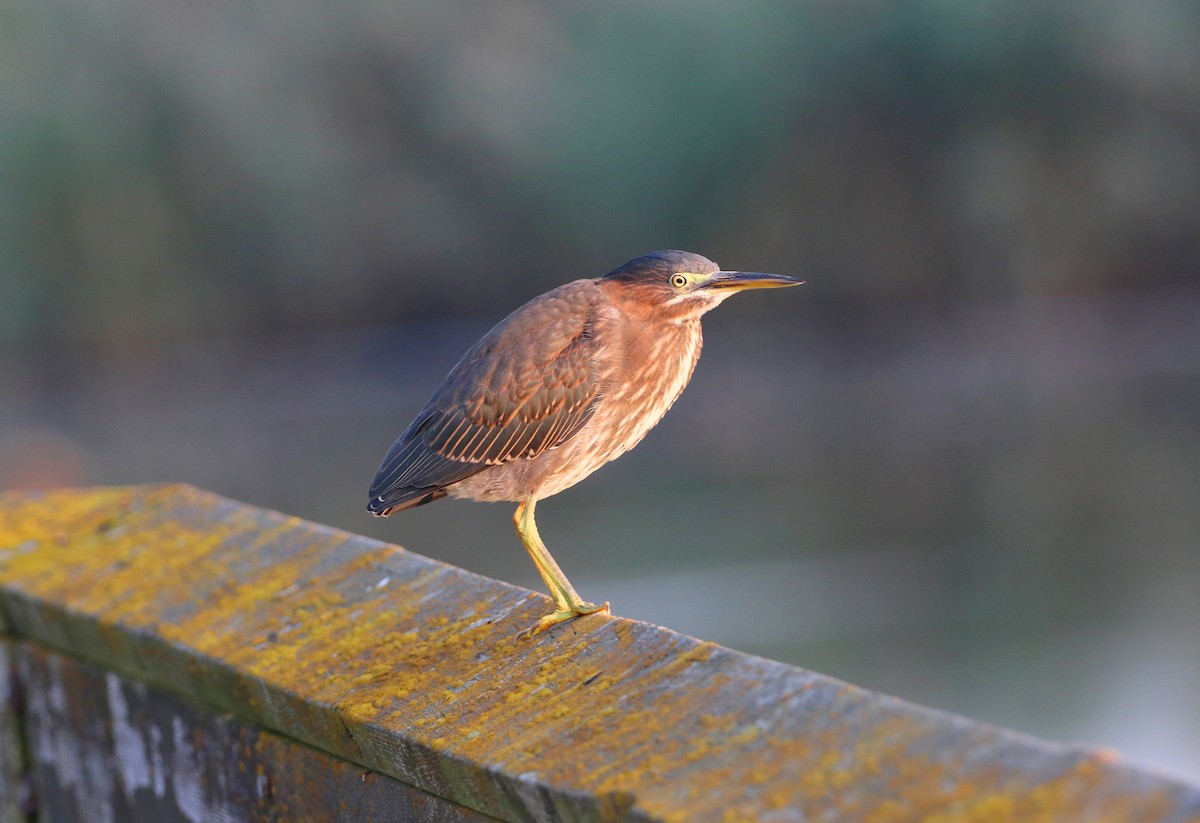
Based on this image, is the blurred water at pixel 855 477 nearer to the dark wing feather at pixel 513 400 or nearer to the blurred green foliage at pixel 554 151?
the blurred green foliage at pixel 554 151

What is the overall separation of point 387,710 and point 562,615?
54cm

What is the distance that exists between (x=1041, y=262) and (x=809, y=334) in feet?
12.9

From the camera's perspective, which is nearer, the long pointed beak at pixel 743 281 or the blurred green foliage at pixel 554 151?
the long pointed beak at pixel 743 281

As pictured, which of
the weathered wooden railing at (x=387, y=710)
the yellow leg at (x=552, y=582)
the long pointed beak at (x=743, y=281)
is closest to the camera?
the weathered wooden railing at (x=387, y=710)

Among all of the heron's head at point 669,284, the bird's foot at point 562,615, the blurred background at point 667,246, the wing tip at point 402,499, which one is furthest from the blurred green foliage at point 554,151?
the bird's foot at point 562,615

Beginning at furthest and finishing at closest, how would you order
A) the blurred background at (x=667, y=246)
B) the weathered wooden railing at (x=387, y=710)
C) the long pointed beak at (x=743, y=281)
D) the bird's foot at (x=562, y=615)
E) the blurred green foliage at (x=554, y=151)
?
the blurred green foliage at (x=554, y=151) < the blurred background at (x=667, y=246) < the long pointed beak at (x=743, y=281) < the bird's foot at (x=562, y=615) < the weathered wooden railing at (x=387, y=710)

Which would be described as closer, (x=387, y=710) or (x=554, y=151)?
(x=387, y=710)

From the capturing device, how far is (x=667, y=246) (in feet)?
76.0

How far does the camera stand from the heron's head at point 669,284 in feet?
14.4

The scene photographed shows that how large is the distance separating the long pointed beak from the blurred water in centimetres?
811

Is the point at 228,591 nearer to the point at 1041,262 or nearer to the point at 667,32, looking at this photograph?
the point at 667,32

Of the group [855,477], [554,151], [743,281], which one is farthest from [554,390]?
[554,151]

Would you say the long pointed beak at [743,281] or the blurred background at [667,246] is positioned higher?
the long pointed beak at [743,281]

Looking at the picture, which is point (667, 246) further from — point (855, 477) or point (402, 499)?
point (402, 499)
